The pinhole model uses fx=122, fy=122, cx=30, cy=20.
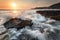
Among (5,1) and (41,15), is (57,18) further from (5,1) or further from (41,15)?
(5,1)

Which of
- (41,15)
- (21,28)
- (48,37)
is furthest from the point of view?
(41,15)

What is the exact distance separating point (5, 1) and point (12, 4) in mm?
82

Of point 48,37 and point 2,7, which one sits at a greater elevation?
point 2,7

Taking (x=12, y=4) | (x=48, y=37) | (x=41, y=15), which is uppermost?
(x=12, y=4)

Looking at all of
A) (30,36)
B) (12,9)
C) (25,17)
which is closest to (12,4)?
(12,9)

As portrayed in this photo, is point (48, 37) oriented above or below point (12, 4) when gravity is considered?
below

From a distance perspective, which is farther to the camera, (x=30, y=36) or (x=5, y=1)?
(x=5, y=1)

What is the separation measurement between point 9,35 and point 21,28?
13 centimetres

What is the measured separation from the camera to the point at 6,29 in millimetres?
1112

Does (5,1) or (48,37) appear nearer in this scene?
(48,37)

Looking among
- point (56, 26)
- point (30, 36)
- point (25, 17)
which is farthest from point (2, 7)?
point (56, 26)

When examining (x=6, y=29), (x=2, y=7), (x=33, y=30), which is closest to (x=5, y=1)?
(x=2, y=7)

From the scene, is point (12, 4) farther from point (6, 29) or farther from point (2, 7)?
point (6, 29)

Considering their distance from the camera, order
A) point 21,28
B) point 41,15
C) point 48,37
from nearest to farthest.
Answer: point 48,37
point 21,28
point 41,15
